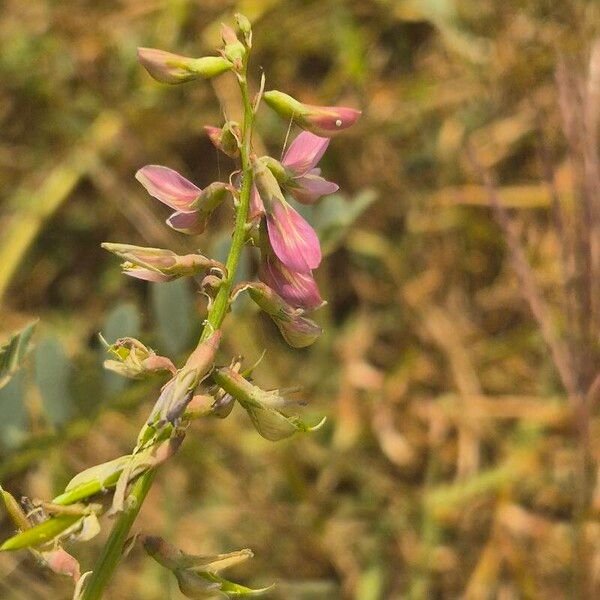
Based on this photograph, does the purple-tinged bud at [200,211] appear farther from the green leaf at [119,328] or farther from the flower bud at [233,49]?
the green leaf at [119,328]

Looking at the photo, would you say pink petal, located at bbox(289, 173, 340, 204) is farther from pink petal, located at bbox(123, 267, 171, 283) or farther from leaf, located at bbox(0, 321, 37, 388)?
leaf, located at bbox(0, 321, 37, 388)

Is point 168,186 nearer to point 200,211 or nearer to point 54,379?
point 200,211

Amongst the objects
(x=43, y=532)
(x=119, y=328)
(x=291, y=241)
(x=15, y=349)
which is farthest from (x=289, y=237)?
(x=119, y=328)

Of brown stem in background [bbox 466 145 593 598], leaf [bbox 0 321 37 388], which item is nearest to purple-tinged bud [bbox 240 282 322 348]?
leaf [bbox 0 321 37 388]

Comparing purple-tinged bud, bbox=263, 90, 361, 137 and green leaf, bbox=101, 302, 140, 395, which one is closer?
purple-tinged bud, bbox=263, 90, 361, 137

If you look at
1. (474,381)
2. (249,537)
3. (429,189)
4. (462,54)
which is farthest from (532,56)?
(249,537)

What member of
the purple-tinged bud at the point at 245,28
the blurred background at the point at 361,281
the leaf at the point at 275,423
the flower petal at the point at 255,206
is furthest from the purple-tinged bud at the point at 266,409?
the blurred background at the point at 361,281
